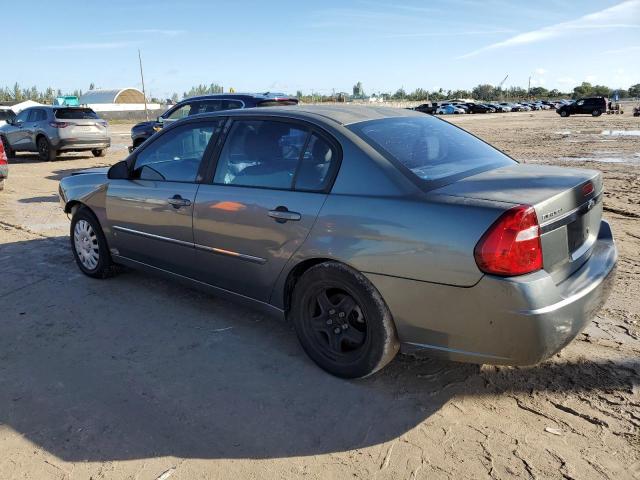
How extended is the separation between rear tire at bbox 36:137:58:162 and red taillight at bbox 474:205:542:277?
15481mm

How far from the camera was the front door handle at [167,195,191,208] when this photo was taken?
4.03 m

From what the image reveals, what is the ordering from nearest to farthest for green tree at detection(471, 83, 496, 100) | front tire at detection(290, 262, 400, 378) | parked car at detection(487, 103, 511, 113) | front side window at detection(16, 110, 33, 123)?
front tire at detection(290, 262, 400, 378), front side window at detection(16, 110, 33, 123), parked car at detection(487, 103, 511, 113), green tree at detection(471, 83, 496, 100)

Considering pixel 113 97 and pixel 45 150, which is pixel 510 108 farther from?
pixel 45 150

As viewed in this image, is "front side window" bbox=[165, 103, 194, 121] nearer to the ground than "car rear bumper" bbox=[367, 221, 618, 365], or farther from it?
farther from it

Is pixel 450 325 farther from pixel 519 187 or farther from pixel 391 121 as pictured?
pixel 391 121

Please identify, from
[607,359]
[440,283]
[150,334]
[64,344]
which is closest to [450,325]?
[440,283]

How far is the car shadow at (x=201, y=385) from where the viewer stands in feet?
9.01

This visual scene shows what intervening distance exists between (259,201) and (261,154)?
1.33ft

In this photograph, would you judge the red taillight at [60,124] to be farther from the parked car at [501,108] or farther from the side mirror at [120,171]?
the parked car at [501,108]

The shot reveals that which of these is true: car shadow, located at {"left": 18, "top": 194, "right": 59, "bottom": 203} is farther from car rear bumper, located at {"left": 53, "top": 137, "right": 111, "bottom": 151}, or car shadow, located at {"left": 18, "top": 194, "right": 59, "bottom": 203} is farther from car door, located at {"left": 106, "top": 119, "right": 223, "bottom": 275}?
car rear bumper, located at {"left": 53, "top": 137, "right": 111, "bottom": 151}

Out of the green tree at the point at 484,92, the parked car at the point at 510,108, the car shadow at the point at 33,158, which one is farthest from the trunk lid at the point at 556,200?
the green tree at the point at 484,92

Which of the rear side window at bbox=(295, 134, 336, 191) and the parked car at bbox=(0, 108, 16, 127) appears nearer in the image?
the rear side window at bbox=(295, 134, 336, 191)

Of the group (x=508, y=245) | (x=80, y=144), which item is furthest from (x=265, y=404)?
(x=80, y=144)

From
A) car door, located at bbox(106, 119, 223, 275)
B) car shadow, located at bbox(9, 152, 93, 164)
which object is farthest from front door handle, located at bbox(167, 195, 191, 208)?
car shadow, located at bbox(9, 152, 93, 164)
